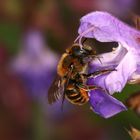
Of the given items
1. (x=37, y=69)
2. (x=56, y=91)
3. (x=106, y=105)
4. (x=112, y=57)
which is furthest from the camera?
(x=37, y=69)

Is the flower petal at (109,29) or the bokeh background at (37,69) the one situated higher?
the flower petal at (109,29)

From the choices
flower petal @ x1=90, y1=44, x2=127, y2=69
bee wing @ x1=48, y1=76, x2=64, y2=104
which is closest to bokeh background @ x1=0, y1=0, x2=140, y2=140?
bee wing @ x1=48, y1=76, x2=64, y2=104

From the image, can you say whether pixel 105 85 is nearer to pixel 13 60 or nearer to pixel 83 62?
pixel 83 62

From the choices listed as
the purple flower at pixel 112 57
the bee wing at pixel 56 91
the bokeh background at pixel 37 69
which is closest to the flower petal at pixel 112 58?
the purple flower at pixel 112 57

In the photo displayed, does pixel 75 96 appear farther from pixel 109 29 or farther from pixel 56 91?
pixel 109 29

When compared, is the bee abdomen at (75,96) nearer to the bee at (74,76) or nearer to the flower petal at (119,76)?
the bee at (74,76)

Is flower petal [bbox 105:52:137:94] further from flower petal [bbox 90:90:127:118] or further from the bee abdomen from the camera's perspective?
the bee abdomen

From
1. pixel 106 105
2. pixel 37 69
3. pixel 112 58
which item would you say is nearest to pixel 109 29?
pixel 112 58

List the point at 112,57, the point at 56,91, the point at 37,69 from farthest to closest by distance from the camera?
the point at 37,69, the point at 56,91, the point at 112,57

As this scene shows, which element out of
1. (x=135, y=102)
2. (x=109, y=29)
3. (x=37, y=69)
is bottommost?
(x=37, y=69)
